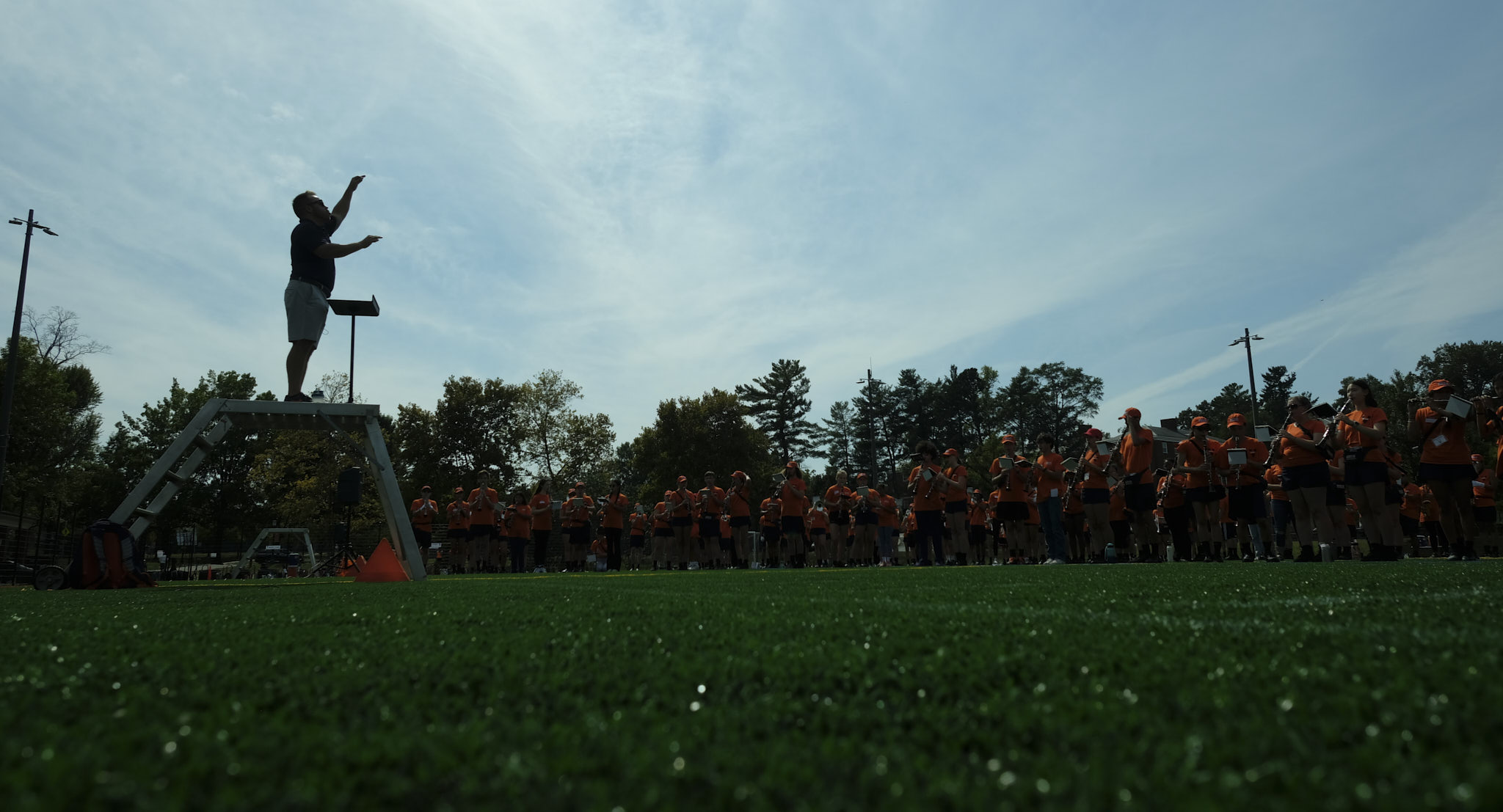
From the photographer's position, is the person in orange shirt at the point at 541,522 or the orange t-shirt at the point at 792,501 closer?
the orange t-shirt at the point at 792,501

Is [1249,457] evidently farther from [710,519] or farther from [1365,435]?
[710,519]

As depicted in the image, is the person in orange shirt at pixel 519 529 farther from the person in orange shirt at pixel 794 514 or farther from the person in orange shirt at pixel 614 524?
the person in orange shirt at pixel 794 514

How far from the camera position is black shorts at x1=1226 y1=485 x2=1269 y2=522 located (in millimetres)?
11008

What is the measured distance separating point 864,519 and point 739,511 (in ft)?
9.39

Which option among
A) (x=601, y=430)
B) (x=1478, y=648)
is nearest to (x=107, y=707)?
(x=1478, y=648)

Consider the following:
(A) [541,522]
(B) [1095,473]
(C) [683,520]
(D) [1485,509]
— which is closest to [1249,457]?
(B) [1095,473]

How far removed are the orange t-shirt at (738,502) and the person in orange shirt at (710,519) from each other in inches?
9.2

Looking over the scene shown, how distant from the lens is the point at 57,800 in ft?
3.46

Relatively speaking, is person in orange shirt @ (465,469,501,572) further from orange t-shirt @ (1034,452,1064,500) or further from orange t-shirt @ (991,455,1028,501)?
orange t-shirt @ (1034,452,1064,500)

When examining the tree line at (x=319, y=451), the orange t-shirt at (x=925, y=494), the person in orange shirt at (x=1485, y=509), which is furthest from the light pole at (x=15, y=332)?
the person in orange shirt at (x=1485, y=509)

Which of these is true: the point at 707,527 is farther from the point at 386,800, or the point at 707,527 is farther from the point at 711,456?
the point at 711,456

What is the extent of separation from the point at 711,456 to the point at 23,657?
49.4 m

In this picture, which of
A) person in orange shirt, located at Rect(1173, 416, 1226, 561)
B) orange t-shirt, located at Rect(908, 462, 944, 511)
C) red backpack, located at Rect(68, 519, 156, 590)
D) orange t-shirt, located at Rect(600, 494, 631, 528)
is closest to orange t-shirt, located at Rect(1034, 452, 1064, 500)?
person in orange shirt, located at Rect(1173, 416, 1226, 561)

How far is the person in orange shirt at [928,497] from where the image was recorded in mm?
13211
